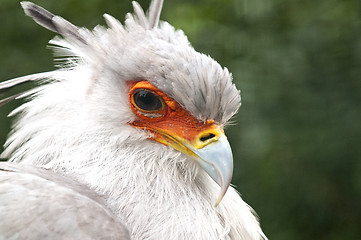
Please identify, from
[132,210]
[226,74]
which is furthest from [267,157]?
[132,210]

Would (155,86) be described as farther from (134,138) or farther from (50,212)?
(50,212)

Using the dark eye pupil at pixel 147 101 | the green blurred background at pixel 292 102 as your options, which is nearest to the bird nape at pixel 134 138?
the dark eye pupil at pixel 147 101

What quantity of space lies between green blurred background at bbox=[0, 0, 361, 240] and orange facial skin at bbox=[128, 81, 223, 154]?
1442 mm

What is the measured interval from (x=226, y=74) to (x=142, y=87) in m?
0.37

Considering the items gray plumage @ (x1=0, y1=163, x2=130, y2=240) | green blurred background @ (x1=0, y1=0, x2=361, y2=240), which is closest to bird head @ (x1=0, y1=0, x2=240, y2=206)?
gray plumage @ (x1=0, y1=163, x2=130, y2=240)

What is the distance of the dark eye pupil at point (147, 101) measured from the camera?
262 cm

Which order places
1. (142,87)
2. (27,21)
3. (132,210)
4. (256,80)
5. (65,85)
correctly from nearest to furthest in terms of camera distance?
1. (132,210)
2. (142,87)
3. (65,85)
4. (256,80)
5. (27,21)

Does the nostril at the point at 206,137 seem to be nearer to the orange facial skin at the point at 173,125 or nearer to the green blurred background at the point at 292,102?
the orange facial skin at the point at 173,125

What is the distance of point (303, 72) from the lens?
4121 millimetres

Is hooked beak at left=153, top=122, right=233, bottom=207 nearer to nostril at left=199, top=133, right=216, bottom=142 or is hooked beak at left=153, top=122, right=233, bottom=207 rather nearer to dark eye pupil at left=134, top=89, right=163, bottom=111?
nostril at left=199, top=133, right=216, bottom=142

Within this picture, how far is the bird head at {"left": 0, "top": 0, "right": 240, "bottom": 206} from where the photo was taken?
2.52m

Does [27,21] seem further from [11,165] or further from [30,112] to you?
[11,165]

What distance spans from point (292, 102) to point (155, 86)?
5.94ft

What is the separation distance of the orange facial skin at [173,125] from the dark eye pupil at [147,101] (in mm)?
16
